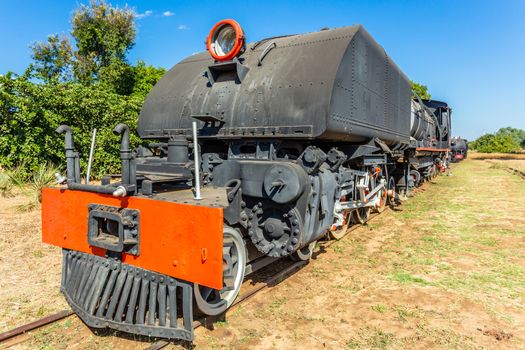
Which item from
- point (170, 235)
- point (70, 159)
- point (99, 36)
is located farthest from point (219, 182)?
point (99, 36)

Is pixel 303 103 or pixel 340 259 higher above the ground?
pixel 303 103

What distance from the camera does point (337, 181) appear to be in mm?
4531

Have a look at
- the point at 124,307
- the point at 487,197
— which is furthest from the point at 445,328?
the point at 487,197

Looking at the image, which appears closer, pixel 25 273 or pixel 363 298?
pixel 363 298

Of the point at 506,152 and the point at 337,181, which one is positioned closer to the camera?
the point at 337,181

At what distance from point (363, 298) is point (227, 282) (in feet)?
5.42

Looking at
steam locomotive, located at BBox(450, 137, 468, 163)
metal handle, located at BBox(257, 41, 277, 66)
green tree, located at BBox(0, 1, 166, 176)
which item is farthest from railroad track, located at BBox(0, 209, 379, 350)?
steam locomotive, located at BBox(450, 137, 468, 163)

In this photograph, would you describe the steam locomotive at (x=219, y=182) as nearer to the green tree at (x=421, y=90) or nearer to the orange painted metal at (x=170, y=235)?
the orange painted metal at (x=170, y=235)

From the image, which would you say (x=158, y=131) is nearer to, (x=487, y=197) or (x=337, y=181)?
(x=337, y=181)

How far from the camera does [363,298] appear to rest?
4059 millimetres

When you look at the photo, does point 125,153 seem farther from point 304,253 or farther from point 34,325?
point 304,253

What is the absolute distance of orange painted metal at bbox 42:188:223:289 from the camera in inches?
105

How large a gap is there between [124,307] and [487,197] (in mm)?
12339

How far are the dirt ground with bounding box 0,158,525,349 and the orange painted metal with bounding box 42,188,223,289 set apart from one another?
0.71 meters
